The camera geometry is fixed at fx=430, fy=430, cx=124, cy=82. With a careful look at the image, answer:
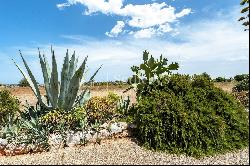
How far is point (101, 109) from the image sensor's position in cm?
1009

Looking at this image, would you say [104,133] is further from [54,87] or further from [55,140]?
[54,87]

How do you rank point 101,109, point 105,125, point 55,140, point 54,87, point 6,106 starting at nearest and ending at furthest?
1. point 55,140
2. point 105,125
3. point 54,87
4. point 101,109
5. point 6,106

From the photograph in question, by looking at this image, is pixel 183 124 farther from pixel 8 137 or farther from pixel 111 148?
pixel 8 137

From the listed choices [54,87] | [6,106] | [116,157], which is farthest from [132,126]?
[6,106]

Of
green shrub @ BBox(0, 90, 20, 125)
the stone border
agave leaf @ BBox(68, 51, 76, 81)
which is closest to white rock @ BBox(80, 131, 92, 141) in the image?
the stone border

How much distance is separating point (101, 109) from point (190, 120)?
2374mm

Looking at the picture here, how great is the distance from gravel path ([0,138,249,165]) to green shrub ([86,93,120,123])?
108cm

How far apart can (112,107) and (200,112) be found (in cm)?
238

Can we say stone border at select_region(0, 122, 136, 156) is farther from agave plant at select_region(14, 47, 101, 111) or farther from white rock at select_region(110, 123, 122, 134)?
agave plant at select_region(14, 47, 101, 111)

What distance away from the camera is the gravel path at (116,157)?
795 cm

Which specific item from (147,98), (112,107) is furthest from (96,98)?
(147,98)

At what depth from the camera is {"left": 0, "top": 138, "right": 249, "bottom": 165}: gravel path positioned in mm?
7949

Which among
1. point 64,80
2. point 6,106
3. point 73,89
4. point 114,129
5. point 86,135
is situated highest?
point 64,80

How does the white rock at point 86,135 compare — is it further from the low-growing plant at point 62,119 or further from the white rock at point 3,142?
the white rock at point 3,142
